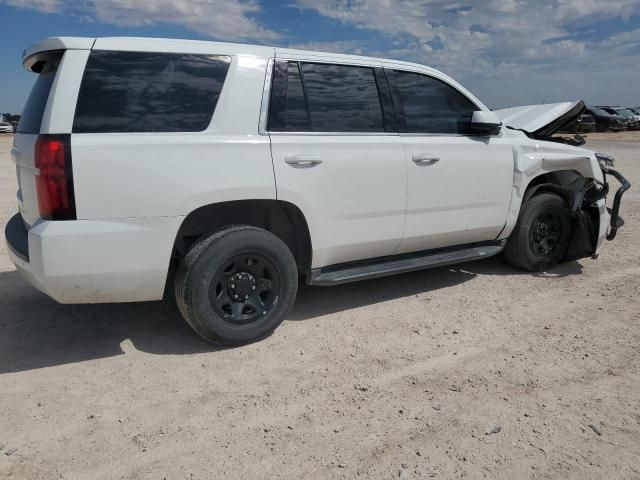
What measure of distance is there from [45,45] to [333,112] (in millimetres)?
1907

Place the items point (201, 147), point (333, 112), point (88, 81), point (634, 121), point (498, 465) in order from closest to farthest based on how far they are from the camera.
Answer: point (498, 465) → point (88, 81) → point (201, 147) → point (333, 112) → point (634, 121)

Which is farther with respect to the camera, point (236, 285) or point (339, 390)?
point (236, 285)

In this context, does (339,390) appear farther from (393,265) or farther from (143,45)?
(143,45)

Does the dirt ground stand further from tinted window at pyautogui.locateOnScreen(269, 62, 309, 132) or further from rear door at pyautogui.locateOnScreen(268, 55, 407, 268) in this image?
tinted window at pyautogui.locateOnScreen(269, 62, 309, 132)

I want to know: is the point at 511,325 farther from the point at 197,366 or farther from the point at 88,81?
the point at 88,81

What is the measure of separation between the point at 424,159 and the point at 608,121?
3333 cm

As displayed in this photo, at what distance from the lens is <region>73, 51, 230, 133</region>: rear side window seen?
10.4 ft

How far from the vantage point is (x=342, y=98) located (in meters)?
4.05

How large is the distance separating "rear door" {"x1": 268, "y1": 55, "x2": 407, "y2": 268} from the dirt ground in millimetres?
718

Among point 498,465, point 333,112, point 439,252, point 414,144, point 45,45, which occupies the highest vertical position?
point 45,45

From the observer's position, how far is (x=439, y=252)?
4762 millimetres

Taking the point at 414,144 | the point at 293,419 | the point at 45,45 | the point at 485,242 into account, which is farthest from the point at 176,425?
the point at 485,242

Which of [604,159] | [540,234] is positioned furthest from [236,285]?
[604,159]

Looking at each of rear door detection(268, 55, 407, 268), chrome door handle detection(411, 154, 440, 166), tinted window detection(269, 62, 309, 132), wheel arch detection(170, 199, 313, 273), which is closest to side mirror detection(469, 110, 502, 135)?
chrome door handle detection(411, 154, 440, 166)
